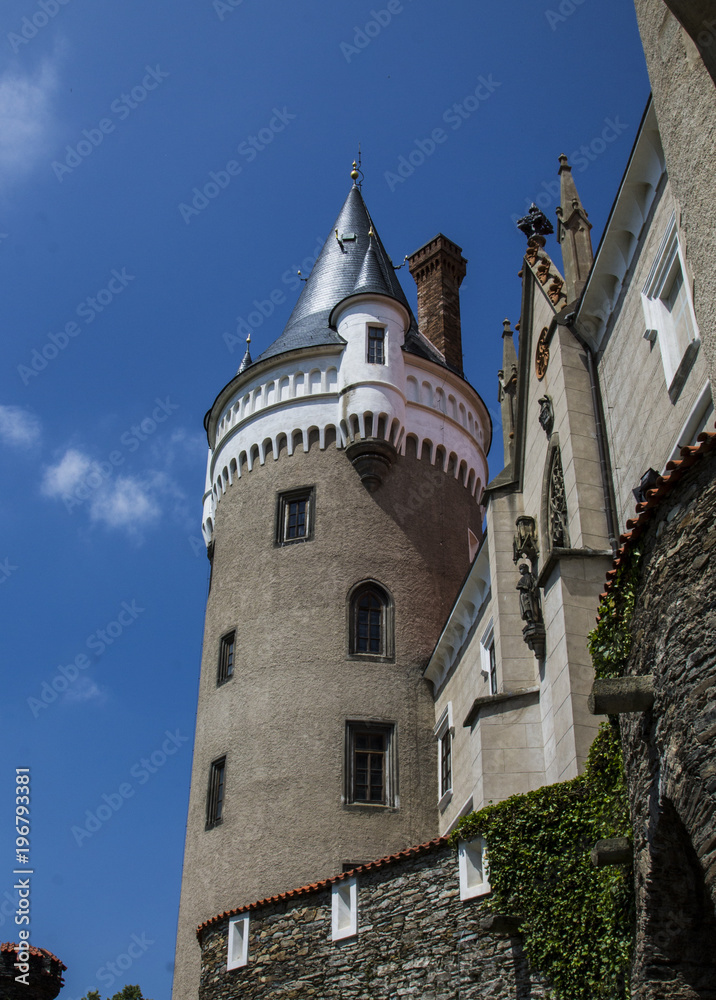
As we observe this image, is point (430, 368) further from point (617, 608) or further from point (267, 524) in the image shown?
point (617, 608)

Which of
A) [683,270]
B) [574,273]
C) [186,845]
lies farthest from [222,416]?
[683,270]

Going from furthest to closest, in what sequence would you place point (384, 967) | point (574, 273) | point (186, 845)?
point (186, 845) → point (574, 273) → point (384, 967)

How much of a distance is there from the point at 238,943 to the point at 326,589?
990 centimetres

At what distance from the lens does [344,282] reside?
102 ft

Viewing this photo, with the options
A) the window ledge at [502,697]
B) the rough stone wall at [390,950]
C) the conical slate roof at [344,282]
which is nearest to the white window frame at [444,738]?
the window ledge at [502,697]

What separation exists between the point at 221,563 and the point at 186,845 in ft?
22.6

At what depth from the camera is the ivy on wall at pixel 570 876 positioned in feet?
35.5

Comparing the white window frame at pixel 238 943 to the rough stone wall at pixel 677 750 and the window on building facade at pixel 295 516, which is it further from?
the window on building facade at pixel 295 516

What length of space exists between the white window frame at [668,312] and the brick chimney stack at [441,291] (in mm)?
17587

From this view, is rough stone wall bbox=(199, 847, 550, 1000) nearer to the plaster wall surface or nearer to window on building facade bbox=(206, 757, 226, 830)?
the plaster wall surface

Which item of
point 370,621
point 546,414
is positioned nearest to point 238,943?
point 546,414

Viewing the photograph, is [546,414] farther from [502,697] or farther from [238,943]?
[238,943]

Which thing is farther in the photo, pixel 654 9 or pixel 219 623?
pixel 219 623

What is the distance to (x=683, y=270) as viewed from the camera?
42.5ft
